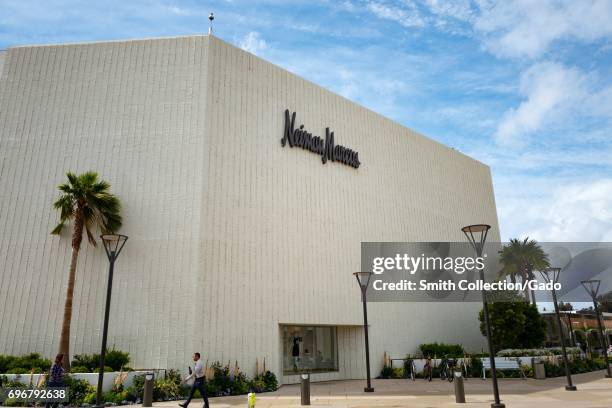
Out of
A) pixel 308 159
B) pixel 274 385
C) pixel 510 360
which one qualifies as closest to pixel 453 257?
pixel 510 360

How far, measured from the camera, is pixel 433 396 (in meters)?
18.0

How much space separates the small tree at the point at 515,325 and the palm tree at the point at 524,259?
12.7 metres

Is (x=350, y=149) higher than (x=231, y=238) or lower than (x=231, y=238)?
higher

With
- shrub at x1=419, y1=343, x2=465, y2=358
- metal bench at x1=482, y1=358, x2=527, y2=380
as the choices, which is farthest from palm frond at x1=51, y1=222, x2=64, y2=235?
metal bench at x1=482, y1=358, x2=527, y2=380

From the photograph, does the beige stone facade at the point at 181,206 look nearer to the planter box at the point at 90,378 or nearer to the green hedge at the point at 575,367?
the planter box at the point at 90,378

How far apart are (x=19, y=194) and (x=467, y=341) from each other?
2991 centimetres

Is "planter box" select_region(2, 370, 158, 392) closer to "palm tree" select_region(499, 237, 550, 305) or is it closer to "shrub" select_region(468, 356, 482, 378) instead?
"shrub" select_region(468, 356, 482, 378)

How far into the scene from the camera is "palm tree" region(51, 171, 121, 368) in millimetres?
20500

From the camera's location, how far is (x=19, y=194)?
22766 millimetres

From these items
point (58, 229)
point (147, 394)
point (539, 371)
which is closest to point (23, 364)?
point (58, 229)

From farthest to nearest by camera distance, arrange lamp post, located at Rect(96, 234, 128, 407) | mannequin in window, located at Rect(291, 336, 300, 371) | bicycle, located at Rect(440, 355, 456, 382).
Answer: mannequin in window, located at Rect(291, 336, 300, 371)
bicycle, located at Rect(440, 355, 456, 382)
lamp post, located at Rect(96, 234, 128, 407)

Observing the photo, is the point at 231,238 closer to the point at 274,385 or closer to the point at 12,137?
the point at 274,385

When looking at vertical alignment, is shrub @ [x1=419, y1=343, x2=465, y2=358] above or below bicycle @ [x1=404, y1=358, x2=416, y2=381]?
above

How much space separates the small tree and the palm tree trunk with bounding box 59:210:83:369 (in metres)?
24.4
